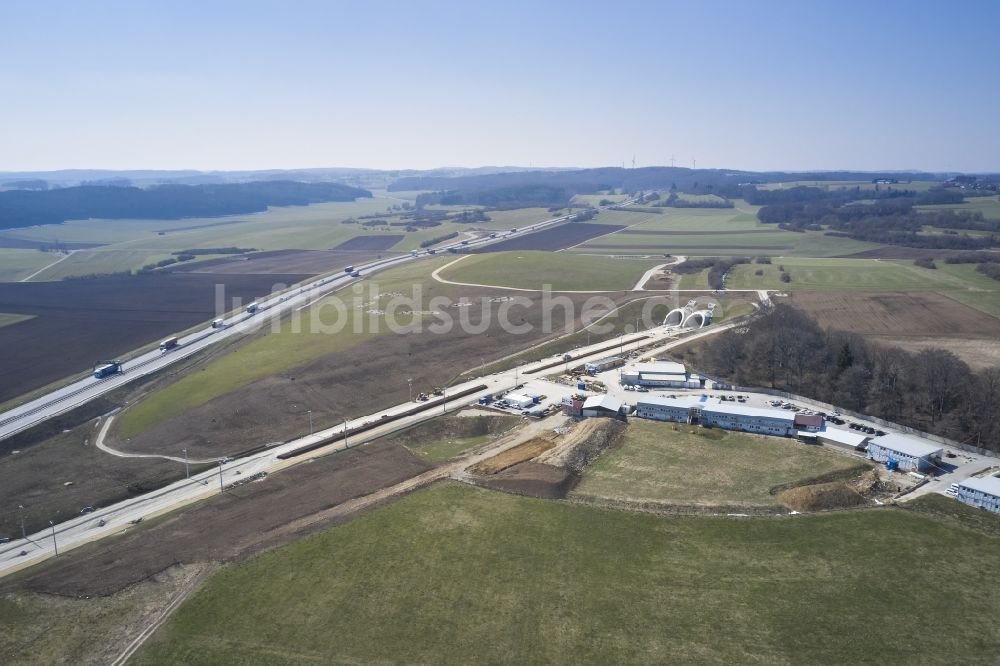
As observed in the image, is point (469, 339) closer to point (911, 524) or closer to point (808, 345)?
point (808, 345)

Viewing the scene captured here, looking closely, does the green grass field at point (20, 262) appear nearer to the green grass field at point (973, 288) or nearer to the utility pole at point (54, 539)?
the utility pole at point (54, 539)

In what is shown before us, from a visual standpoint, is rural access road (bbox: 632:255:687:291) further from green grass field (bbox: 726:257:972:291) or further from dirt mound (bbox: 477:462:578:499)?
dirt mound (bbox: 477:462:578:499)

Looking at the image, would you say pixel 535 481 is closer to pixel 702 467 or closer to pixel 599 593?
pixel 599 593

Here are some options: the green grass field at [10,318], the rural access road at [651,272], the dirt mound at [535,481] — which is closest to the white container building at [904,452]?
the dirt mound at [535,481]

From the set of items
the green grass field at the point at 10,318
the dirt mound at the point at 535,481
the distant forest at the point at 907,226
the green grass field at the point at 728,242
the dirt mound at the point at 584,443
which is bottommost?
the dirt mound at the point at 535,481

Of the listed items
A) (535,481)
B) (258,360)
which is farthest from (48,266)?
(535,481)

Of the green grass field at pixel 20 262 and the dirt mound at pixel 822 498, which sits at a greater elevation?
the green grass field at pixel 20 262

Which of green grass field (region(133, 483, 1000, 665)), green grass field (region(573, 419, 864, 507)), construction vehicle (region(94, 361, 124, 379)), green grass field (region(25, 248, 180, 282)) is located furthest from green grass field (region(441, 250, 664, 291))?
green grass field (region(25, 248, 180, 282))
